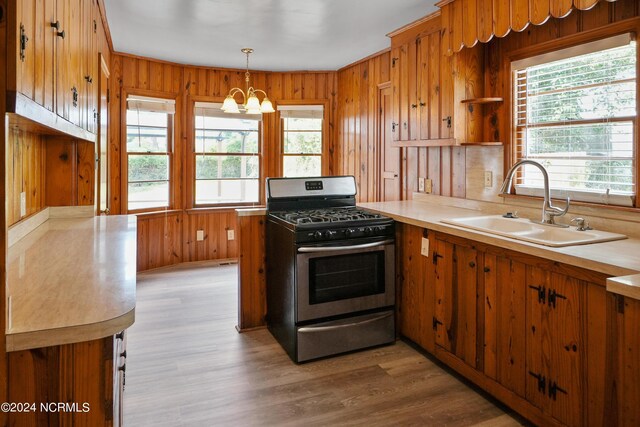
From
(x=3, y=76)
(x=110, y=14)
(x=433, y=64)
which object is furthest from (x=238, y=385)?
(x=110, y=14)

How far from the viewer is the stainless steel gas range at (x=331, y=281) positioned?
289 centimetres

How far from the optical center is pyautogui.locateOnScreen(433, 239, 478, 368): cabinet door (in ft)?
8.27

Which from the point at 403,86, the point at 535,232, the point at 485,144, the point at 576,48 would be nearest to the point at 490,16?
the point at 576,48

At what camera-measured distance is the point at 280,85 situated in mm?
5957

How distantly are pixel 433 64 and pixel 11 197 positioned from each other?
2.88 metres

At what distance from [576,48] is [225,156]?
4.29 m

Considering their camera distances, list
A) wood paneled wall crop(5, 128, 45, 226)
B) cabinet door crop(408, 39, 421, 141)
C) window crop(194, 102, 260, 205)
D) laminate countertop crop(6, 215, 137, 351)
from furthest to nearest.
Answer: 1. window crop(194, 102, 260, 205)
2. cabinet door crop(408, 39, 421, 141)
3. wood paneled wall crop(5, 128, 45, 226)
4. laminate countertop crop(6, 215, 137, 351)

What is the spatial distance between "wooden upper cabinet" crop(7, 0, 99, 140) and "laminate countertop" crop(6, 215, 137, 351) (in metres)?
0.52

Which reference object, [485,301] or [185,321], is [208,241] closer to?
[185,321]

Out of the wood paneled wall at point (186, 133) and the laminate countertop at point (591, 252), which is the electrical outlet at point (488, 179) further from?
the wood paneled wall at point (186, 133)

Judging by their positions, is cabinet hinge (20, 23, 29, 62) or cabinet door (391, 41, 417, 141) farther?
cabinet door (391, 41, 417, 141)

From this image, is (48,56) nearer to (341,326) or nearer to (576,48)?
(341,326)

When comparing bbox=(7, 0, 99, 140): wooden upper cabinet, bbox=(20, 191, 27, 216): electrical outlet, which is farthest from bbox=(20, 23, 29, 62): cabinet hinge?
bbox=(20, 191, 27, 216): electrical outlet

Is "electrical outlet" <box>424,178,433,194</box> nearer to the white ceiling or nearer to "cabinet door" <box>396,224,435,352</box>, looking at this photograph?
"cabinet door" <box>396,224,435,352</box>
